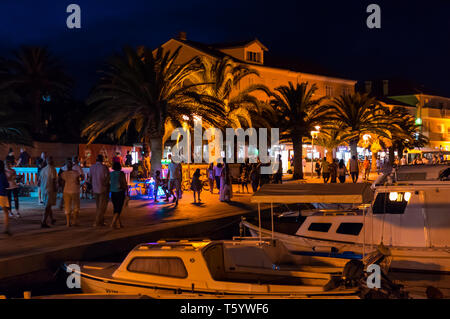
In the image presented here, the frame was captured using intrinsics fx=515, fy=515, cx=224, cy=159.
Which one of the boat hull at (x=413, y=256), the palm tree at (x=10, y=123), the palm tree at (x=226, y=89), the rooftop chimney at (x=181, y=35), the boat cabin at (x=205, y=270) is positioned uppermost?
the rooftop chimney at (x=181, y=35)

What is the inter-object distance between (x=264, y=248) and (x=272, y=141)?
2940 centimetres

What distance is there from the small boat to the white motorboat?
170cm

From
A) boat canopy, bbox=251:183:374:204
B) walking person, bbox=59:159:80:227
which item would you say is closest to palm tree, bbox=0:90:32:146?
walking person, bbox=59:159:80:227

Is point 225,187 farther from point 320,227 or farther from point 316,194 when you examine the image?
point 316,194

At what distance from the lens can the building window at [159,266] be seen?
8.79 m

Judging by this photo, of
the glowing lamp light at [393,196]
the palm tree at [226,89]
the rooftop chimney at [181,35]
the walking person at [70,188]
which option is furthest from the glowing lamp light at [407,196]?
the rooftop chimney at [181,35]

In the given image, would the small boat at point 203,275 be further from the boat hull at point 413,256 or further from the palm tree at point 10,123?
the palm tree at point 10,123

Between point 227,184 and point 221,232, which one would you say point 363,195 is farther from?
point 227,184

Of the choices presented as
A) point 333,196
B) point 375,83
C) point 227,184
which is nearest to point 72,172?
point 333,196

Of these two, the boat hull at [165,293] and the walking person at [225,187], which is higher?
the walking person at [225,187]

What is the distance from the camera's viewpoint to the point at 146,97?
24781mm

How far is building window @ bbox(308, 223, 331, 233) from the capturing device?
13.4 m

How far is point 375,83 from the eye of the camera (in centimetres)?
9312

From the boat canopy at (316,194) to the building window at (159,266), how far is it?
2.94 m
